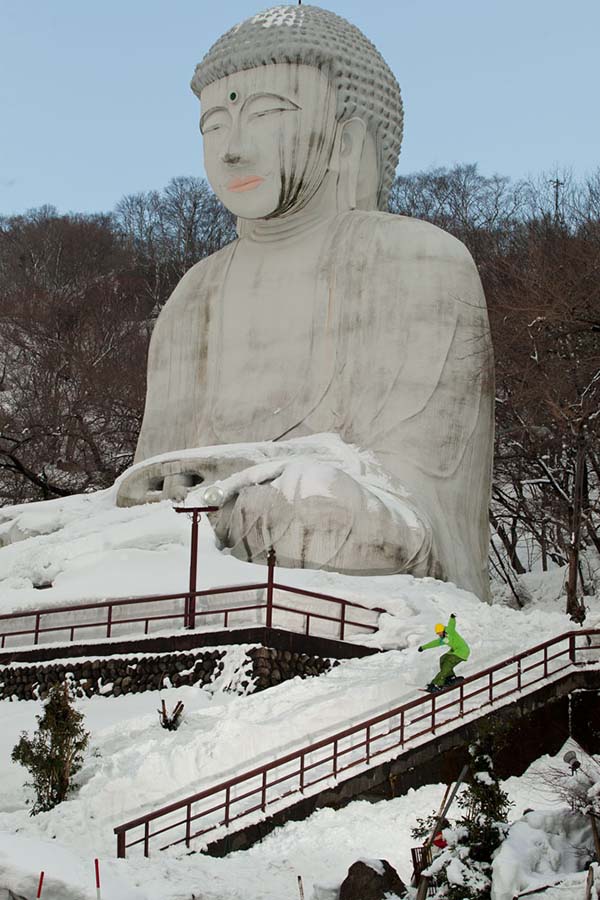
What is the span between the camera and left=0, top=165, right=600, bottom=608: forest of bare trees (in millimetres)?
19188

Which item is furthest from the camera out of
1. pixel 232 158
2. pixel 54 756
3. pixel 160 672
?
pixel 232 158

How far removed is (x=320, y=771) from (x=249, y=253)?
30.1 ft

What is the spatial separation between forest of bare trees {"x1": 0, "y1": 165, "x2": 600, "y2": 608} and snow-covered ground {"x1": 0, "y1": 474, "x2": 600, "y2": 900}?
3722 millimetres

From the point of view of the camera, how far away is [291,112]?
16.5 m

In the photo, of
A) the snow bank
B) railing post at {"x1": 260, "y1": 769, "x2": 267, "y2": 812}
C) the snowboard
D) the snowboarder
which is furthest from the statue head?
the snow bank

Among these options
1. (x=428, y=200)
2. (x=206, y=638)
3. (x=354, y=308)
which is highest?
(x=428, y=200)

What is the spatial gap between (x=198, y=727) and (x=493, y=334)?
12.0 m

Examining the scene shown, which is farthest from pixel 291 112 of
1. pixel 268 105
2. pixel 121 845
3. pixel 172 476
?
pixel 121 845

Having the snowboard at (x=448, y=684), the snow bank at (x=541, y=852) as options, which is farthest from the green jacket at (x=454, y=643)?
the snow bank at (x=541, y=852)

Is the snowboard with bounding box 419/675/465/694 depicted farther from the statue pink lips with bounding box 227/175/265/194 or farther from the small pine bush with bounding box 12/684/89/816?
the statue pink lips with bounding box 227/175/265/194

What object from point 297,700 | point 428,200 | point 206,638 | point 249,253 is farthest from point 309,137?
point 428,200

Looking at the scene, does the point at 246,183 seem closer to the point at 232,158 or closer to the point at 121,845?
the point at 232,158

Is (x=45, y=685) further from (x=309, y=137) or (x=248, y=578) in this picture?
(x=309, y=137)

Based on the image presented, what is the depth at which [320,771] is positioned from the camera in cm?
941
